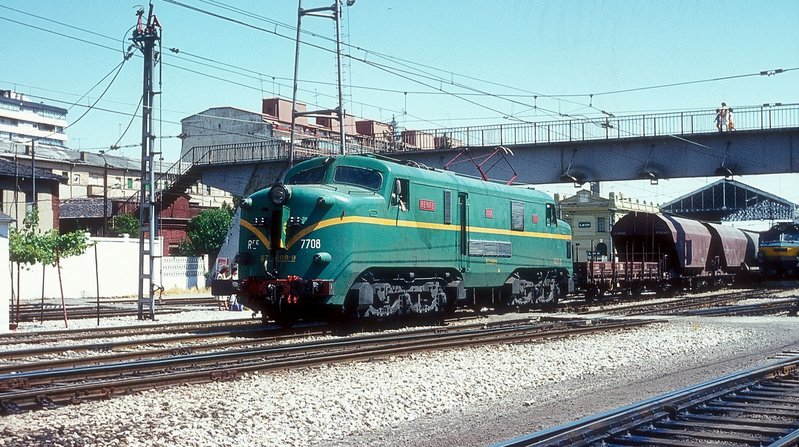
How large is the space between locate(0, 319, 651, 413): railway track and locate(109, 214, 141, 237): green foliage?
152 feet

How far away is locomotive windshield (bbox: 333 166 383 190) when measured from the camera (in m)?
18.5

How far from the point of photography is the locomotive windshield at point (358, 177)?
1848 centimetres

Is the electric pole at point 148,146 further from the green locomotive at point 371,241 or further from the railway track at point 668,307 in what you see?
the railway track at point 668,307

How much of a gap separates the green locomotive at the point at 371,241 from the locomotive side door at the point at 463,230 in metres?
0.03

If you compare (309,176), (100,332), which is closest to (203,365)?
(309,176)

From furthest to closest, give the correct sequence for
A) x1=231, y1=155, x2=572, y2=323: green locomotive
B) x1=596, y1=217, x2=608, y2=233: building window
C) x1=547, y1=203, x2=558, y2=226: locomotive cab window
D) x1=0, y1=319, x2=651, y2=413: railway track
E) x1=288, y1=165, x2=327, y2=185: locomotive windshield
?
x1=596, y1=217, x2=608, y2=233: building window, x1=547, y1=203, x2=558, y2=226: locomotive cab window, x1=288, y1=165, x2=327, y2=185: locomotive windshield, x1=231, y1=155, x2=572, y2=323: green locomotive, x1=0, y1=319, x2=651, y2=413: railway track

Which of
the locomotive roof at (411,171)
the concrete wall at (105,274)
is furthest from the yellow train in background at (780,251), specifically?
the concrete wall at (105,274)

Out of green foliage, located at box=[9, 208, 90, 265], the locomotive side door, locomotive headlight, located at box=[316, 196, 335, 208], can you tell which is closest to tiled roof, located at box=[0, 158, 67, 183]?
green foliage, located at box=[9, 208, 90, 265]

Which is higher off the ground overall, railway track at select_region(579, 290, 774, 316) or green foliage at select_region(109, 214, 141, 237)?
green foliage at select_region(109, 214, 141, 237)

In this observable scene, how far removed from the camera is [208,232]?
185 feet

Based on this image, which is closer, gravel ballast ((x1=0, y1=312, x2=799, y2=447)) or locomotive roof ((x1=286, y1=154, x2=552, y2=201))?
gravel ballast ((x1=0, y1=312, x2=799, y2=447))

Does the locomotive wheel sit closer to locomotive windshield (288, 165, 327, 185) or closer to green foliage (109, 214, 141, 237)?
locomotive windshield (288, 165, 327, 185)

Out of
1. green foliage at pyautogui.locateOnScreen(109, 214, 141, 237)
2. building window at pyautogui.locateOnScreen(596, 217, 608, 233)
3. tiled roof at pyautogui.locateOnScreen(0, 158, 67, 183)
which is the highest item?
tiled roof at pyautogui.locateOnScreen(0, 158, 67, 183)

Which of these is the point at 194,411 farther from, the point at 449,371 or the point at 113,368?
the point at 449,371
